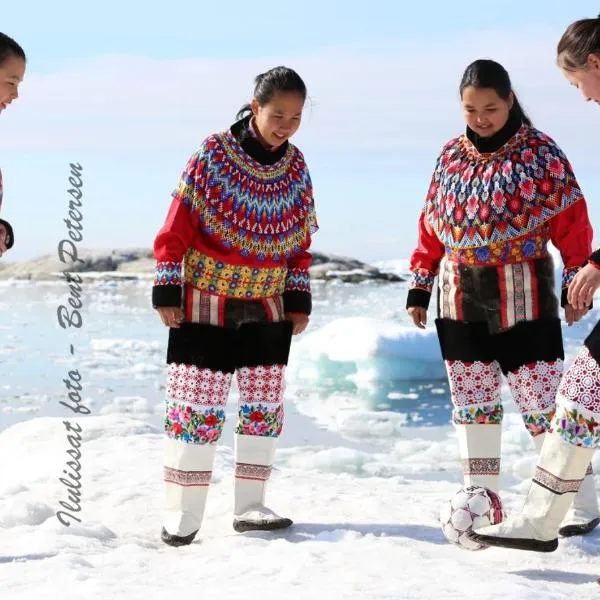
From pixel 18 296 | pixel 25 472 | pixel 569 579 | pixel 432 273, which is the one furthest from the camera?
pixel 18 296

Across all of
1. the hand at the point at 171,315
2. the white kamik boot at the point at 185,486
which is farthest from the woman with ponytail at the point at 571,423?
the hand at the point at 171,315

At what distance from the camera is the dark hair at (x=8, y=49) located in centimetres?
367

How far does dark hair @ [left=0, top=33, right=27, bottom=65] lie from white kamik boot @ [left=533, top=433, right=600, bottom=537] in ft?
8.14

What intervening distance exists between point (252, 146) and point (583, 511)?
6.61 feet

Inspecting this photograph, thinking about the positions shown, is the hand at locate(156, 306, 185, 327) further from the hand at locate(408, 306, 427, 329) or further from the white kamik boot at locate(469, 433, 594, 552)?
the white kamik boot at locate(469, 433, 594, 552)

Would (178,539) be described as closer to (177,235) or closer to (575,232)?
(177,235)

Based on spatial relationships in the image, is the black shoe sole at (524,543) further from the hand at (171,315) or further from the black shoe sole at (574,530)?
the hand at (171,315)

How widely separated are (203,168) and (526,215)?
129 cm

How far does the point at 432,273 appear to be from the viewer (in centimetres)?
426

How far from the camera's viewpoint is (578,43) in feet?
10.5

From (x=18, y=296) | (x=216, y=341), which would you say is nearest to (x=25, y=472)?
(x=216, y=341)

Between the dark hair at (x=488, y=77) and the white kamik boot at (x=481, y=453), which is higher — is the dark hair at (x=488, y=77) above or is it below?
above

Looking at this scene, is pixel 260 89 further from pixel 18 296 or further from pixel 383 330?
pixel 18 296

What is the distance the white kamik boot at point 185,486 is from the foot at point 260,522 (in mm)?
169
